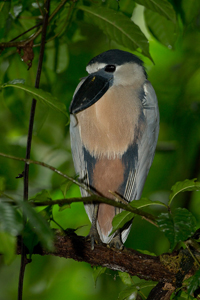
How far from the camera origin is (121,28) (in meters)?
1.27

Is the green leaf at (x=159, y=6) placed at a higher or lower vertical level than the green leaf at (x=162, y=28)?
higher

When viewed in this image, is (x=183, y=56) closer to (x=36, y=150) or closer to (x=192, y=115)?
(x=192, y=115)

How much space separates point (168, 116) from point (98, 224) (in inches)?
39.0

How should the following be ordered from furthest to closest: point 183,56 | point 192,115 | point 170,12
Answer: point 183,56, point 192,115, point 170,12

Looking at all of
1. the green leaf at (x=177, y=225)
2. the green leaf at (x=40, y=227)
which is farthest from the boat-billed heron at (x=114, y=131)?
the green leaf at (x=40, y=227)

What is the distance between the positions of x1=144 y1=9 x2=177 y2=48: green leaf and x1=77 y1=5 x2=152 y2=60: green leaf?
27 cm

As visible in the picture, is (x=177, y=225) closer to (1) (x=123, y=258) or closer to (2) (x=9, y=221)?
(2) (x=9, y=221)

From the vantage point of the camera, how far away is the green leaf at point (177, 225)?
2.32 ft

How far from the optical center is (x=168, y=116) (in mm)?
2264

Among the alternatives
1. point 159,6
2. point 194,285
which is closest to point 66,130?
point 159,6

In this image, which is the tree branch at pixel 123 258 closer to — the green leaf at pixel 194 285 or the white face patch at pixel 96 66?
the green leaf at pixel 194 285

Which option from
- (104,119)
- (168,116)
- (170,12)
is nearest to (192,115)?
(168,116)

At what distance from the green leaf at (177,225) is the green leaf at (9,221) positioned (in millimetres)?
371

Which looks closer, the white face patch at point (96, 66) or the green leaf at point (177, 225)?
the green leaf at point (177, 225)
